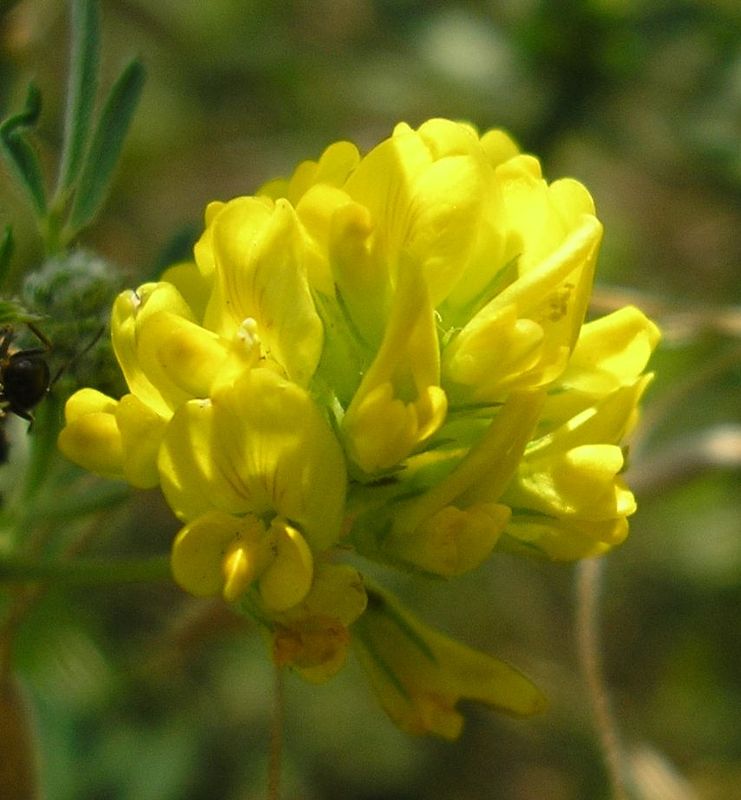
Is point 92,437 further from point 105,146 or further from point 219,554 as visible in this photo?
point 105,146

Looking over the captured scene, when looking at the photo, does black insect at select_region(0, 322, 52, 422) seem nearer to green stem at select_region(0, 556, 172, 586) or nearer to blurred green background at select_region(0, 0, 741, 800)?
green stem at select_region(0, 556, 172, 586)

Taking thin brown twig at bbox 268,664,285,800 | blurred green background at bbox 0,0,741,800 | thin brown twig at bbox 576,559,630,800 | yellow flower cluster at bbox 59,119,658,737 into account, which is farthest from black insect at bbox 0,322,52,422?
blurred green background at bbox 0,0,741,800

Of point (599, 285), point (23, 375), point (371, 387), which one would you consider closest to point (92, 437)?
point (23, 375)

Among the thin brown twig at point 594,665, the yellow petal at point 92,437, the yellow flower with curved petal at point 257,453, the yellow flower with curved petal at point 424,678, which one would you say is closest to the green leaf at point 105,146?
the yellow petal at point 92,437

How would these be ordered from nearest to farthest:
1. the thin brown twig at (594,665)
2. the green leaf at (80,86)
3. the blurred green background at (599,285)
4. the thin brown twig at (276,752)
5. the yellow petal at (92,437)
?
the yellow petal at (92,437), the thin brown twig at (276,752), the green leaf at (80,86), the thin brown twig at (594,665), the blurred green background at (599,285)

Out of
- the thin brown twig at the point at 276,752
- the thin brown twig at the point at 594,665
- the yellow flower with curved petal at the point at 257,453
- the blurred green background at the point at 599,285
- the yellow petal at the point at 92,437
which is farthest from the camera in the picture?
the blurred green background at the point at 599,285

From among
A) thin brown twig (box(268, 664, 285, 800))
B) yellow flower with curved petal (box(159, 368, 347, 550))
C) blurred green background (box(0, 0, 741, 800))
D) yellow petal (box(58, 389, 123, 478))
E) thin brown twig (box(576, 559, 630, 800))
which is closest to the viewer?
yellow flower with curved petal (box(159, 368, 347, 550))

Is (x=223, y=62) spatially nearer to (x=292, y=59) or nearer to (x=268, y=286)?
(x=292, y=59)

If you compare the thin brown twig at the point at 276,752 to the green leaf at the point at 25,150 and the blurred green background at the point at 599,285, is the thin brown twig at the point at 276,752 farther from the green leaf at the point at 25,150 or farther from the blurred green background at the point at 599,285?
the blurred green background at the point at 599,285
